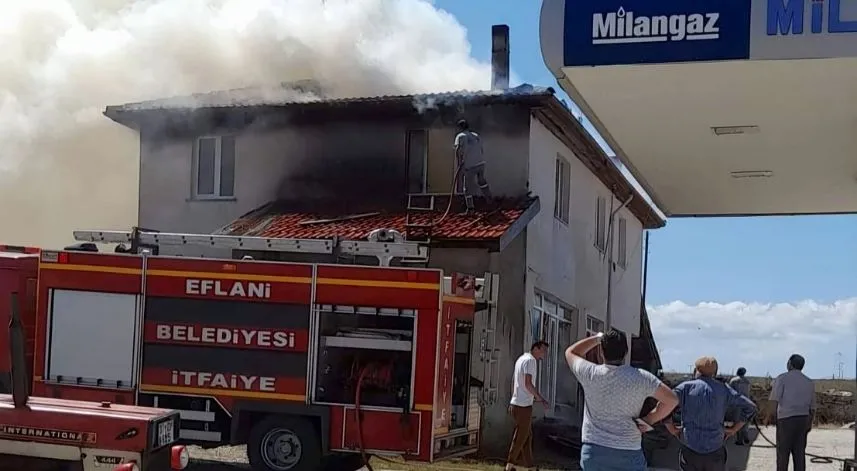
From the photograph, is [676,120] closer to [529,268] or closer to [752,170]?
[752,170]

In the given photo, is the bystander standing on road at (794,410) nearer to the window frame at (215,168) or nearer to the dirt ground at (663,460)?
the dirt ground at (663,460)

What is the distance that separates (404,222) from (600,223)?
7604 millimetres

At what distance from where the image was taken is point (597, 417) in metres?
5.57

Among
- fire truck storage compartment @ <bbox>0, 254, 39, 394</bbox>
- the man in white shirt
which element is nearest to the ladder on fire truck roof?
fire truck storage compartment @ <bbox>0, 254, 39, 394</bbox>

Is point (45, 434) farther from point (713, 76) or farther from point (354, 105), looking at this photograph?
point (354, 105)

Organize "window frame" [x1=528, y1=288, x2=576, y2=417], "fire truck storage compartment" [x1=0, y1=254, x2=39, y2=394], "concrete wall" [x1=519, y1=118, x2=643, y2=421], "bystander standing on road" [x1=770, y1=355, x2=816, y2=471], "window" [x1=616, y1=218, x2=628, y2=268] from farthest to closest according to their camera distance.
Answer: "window" [x1=616, y1=218, x2=628, y2=268], "window frame" [x1=528, y1=288, x2=576, y2=417], "concrete wall" [x1=519, y1=118, x2=643, y2=421], "fire truck storage compartment" [x1=0, y1=254, x2=39, y2=394], "bystander standing on road" [x1=770, y1=355, x2=816, y2=471]

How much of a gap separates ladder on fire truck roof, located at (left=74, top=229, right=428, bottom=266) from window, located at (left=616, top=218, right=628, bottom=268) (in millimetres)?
12885

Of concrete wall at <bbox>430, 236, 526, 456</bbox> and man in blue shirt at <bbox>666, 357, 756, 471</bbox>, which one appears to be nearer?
man in blue shirt at <bbox>666, 357, 756, 471</bbox>

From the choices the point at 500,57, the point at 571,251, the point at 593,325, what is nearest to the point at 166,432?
the point at 571,251

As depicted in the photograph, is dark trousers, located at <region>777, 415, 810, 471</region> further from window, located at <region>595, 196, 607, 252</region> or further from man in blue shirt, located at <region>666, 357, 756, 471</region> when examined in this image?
window, located at <region>595, 196, 607, 252</region>

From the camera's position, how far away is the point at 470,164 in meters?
14.4

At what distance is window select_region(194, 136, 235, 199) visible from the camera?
16.9 metres

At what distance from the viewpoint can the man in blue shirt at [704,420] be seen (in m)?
7.16

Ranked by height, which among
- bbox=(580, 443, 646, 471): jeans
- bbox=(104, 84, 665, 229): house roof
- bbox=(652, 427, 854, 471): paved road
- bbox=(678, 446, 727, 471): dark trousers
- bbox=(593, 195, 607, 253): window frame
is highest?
bbox=(104, 84, 665, 229): house roof
